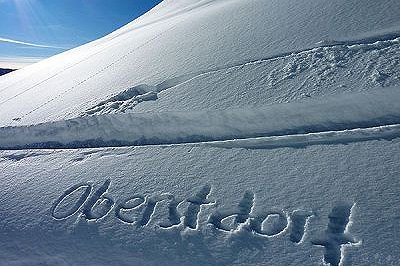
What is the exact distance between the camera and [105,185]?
102 inches

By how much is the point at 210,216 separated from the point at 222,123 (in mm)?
1069

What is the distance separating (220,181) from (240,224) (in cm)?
39

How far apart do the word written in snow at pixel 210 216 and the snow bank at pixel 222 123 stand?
2.20 feet

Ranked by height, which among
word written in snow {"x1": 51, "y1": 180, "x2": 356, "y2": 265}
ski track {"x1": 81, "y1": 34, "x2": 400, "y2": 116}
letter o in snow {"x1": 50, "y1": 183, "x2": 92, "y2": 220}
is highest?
ski track {"x1": 81, "y1": 34, "x2": 400, "y2": 116}

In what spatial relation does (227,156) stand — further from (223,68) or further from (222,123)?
(223,68)

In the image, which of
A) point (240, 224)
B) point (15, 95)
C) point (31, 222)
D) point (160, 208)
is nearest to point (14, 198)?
point (31, 222)

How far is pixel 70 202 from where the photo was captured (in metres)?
2.51

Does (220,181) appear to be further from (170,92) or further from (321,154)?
(170,92)

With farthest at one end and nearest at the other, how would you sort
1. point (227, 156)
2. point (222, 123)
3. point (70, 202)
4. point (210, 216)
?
point (222, 123)
point (227, 156)
point (70, 202)
point (210, 216)

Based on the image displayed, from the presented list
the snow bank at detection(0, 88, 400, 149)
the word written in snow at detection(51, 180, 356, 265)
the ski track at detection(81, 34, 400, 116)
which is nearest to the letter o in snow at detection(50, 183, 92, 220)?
the word written in snow at detection(51, 180, 356, 265)

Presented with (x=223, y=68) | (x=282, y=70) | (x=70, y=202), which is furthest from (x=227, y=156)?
(x=223, y=68)

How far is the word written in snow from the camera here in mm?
1889

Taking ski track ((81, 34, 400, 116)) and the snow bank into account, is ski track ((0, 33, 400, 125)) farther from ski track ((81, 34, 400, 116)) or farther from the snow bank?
the snow bank

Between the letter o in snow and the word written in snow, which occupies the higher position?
the letter o in snow
